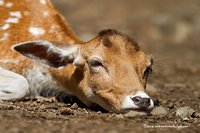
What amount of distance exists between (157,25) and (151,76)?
8.79 metres

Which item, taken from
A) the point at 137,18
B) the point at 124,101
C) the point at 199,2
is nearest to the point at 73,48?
the point at 124,101

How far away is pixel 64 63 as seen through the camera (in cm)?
678

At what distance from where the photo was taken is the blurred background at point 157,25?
11938mm

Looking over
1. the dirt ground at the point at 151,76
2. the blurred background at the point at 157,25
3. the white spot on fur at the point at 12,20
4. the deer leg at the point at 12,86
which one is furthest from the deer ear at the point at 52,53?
the blurred background at the point at 157,25

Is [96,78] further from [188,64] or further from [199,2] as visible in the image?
[199,2]

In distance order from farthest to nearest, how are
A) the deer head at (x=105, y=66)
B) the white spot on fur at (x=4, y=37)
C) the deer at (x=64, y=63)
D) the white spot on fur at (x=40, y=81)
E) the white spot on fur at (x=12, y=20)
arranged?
the white spot on fur at (x=12, y=20) < the white spot on fur at (x=4, y=37) < the white spot on fur at (x=40, y=81) < the deer at (x=64, y=63) < the deer head at (x=105, y=66)

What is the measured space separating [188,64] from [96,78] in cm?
695

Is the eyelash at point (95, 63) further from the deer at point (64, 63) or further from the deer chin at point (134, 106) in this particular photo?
the deer chin at point (134, 106)

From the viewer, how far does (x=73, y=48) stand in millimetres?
6750

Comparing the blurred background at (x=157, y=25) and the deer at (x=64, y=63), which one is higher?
the blurred background at (x=157, y=25)

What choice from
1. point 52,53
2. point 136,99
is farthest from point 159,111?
point 52,53

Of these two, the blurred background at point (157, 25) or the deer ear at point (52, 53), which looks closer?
the deer ear at point (52, 53)

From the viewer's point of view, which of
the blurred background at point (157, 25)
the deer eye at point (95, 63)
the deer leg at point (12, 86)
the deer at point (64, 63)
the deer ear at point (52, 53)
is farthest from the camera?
the blurred background at point (157, 25)

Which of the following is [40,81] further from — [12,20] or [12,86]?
[12,20]
